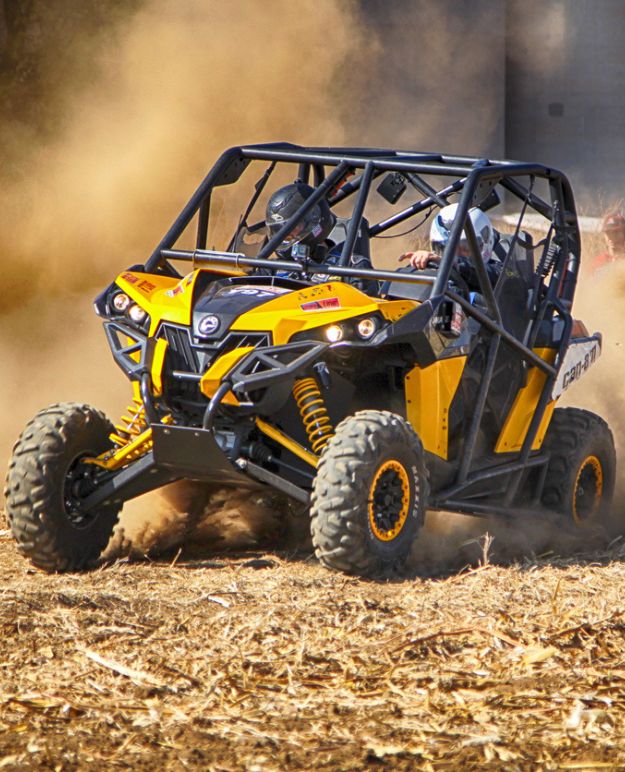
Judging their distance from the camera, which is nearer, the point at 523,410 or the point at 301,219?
the point at 301,219

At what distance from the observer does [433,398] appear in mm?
6738

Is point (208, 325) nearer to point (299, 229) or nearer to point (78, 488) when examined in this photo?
point (78, 488)

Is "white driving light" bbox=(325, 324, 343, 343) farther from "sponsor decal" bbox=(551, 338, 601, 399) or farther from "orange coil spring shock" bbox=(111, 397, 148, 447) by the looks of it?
"sponsor decal" bbox=(551, 338, 601, 399)

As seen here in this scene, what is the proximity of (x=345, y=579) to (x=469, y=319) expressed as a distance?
5.01 feet

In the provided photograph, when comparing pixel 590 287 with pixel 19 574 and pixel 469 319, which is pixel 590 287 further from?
pixel 19 574

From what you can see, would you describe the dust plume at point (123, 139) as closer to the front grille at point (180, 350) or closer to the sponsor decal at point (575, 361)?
the sponsor decal at point (575, 361)

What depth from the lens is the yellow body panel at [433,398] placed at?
6672 millimetres

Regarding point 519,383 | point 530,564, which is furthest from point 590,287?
point 530,564

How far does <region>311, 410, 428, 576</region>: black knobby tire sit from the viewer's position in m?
6.05

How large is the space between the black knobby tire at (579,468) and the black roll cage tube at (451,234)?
0.31 metres

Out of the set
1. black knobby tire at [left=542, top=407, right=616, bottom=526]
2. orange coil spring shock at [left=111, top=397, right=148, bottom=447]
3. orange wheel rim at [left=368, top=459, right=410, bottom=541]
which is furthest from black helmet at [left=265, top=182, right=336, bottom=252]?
black knobby tire at [left=542, top=407, right=616, bottom=526]

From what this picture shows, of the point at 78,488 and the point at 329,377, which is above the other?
the point at 329,377

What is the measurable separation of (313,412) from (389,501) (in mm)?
496

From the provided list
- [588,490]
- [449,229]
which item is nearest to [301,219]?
[449,229]
